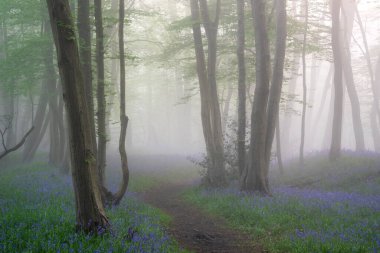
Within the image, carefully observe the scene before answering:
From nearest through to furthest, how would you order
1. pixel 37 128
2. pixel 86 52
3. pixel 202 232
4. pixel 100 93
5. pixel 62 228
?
1. pixel 62 228
2. pixel 202 232
3. pixel 86 52
4. pixel 100 93
5. pixel 37 128

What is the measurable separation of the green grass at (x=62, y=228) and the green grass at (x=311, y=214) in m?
2.35

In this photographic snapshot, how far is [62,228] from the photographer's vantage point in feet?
23.3

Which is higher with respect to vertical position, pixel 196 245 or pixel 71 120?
pixel 71 120

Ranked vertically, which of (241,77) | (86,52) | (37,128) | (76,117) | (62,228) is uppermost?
(86,52)

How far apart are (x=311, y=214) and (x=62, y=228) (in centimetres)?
658

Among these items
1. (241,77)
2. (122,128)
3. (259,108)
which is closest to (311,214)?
(259,108)

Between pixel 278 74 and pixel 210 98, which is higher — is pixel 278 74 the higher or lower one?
the higher one

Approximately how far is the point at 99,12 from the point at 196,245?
24.9 feet

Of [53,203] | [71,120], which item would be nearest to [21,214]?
[53,203]

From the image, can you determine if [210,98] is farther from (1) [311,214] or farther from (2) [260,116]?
(1) [311,214]

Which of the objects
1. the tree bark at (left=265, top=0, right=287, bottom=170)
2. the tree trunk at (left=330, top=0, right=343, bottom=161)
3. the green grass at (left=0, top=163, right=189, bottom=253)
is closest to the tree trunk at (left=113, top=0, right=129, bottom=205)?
the green grass at (left=0, top=163, right=189, bottom=253)

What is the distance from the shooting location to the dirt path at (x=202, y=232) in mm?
8120

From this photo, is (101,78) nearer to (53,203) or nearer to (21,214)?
(53,203)

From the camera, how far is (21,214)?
8203 mm
